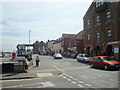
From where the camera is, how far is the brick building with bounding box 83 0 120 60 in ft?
102

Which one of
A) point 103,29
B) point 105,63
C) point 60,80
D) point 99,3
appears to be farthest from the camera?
point 99,3

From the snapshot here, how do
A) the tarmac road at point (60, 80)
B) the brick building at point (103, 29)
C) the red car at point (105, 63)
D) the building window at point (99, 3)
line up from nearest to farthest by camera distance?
the tarmac road at point (60, 80), the red car at point (105, 63), the brick building at point (103, 29), the building window at point (99, 3)

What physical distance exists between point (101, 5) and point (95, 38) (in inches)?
284

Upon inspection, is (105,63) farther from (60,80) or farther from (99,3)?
(99,3)

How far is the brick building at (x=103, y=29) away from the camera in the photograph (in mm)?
30969

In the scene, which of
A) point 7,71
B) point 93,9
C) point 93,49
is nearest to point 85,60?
point 93,49

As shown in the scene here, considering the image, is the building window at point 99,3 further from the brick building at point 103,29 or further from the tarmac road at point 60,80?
the tarmac road at point 60,80

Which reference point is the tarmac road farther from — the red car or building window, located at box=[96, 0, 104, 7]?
building window, located at box=[96, 0, 104, 7]

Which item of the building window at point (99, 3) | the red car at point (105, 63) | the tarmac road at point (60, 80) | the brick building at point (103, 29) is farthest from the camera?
the building window at point (99, 3)

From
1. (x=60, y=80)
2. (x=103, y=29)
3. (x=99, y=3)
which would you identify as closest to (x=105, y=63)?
(x=60, y=80)

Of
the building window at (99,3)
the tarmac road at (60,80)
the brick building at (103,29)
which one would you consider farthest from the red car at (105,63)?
the building window at (99,3)

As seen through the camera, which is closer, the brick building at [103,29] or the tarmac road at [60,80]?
the tarmac road at [60,80]

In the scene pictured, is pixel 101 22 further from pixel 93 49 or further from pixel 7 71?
pixel 7 71

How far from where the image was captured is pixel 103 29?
35.0 meters
